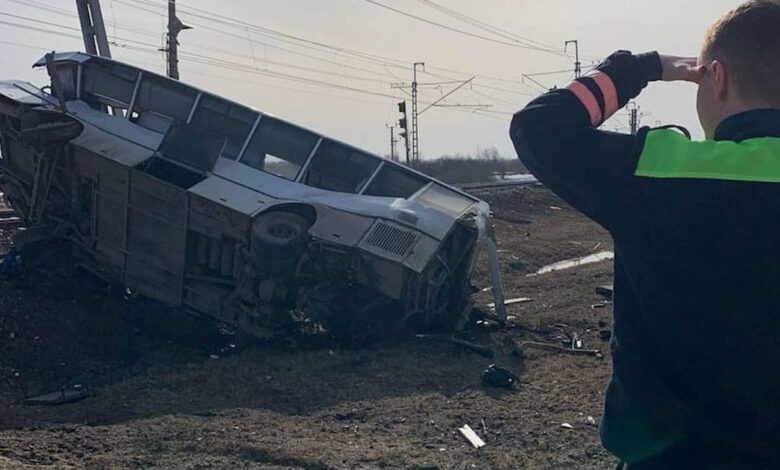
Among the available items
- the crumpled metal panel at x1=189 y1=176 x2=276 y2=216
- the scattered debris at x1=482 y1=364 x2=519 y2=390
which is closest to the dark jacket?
the scattered debris at x1=482 y1=364 x2=519 y2=390

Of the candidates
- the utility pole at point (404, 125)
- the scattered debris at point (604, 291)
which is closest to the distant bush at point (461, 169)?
the utility pole at point (404, 125)

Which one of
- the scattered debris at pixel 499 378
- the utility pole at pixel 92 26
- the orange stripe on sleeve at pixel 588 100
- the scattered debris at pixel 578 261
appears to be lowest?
the scattered debris at pixel 578 261

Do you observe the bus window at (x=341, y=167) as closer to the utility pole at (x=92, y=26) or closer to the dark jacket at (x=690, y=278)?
the dark jacket at (x=690, y=278)

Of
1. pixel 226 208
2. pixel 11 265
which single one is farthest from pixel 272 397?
pixel 11 265

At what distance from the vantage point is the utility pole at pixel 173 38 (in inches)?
997

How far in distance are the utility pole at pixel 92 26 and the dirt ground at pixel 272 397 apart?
33.7 feet

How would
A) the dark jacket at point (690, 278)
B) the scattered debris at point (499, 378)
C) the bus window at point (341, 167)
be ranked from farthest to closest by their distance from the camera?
the bus window at point (341, 167) < the scattered debris at point (499, 378) < the dark jacket at point (690, 278)

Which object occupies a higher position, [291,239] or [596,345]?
[291,239]

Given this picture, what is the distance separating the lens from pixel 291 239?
9.73 m

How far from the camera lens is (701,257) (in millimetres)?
1643

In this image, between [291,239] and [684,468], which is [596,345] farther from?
[684,468]

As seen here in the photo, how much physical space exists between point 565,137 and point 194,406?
244 inches

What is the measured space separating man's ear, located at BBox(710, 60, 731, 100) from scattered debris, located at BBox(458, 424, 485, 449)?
16.8 ft

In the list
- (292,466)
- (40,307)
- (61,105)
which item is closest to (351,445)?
(292,466)
